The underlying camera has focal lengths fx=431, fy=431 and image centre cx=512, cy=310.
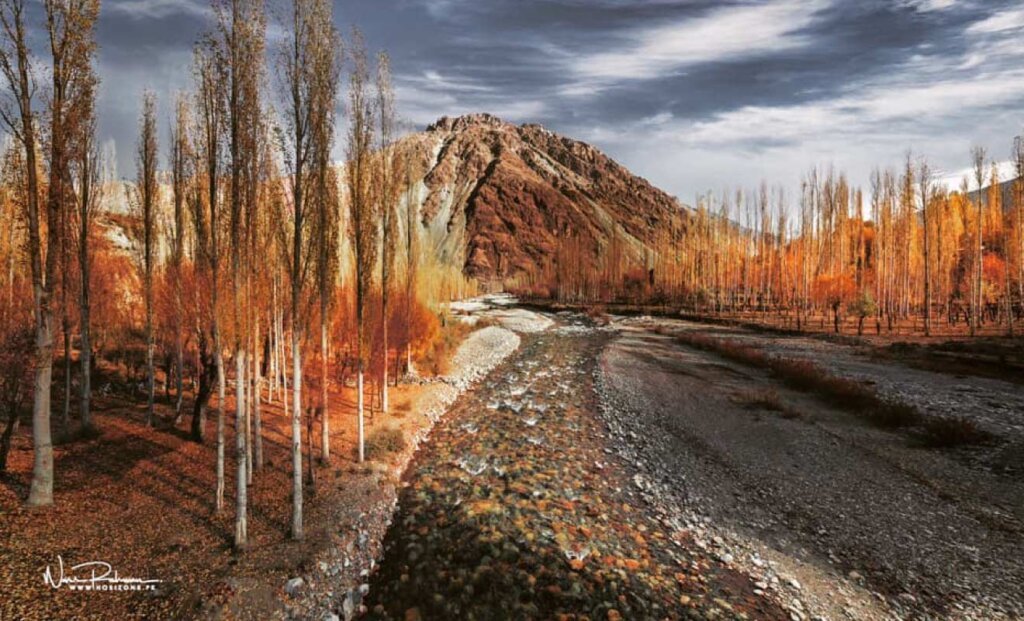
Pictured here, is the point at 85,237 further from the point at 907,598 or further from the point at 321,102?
the point at 907,598

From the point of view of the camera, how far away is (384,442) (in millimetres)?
15758

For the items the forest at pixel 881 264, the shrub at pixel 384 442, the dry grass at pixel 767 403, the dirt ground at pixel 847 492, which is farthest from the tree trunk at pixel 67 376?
the forest at pixel 881 264

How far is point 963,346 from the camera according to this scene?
30.8m

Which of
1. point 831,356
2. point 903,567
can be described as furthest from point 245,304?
point 831,356

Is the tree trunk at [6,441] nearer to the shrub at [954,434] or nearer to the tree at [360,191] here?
the tree at [360,191]

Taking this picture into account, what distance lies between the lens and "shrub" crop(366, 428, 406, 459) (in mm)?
14998

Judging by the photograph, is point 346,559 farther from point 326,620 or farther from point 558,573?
point 558,573

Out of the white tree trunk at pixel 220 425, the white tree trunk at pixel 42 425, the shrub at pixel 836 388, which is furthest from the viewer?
the shrub at pixel 836 388

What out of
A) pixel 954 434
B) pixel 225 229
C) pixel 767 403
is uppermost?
pixel 225 229

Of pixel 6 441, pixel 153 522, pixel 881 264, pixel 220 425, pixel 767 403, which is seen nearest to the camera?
pixel 220 425

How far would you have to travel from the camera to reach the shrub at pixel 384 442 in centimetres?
1500

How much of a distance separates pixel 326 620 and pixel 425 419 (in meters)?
11.9

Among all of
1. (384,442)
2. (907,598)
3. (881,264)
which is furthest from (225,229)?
(881,264)

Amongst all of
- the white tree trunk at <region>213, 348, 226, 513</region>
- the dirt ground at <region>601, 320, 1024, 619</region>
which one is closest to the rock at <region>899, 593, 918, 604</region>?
the dirt ground at <region>601, 320, 1024, 619</region>
